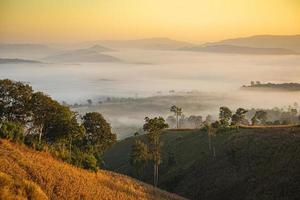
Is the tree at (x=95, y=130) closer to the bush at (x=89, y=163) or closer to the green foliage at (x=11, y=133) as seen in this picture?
the bush at (x=89, y=163)

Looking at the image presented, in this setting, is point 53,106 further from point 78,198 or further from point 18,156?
point 78,198

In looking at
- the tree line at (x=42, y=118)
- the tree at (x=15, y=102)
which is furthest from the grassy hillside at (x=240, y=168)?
the tree at (x=15, y=102)

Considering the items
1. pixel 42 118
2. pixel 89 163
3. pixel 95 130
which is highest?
pixel 42 118

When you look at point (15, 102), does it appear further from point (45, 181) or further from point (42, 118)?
point (45, 181)

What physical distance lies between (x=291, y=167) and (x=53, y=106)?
39094 mm

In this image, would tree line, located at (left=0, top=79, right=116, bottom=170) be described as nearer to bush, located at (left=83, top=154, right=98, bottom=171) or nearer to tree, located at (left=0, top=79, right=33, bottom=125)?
tree, located at (left=0, top=79, right=33, bottom=125)

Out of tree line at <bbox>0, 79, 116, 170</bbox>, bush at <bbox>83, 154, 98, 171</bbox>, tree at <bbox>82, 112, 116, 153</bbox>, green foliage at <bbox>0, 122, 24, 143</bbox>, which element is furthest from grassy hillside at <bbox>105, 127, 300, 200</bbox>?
green foliage at <bbox>0, 122, 24, 143</bbox>

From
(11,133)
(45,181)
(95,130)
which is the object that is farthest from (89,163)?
(95,130)

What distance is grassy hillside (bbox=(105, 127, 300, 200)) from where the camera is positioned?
224ft

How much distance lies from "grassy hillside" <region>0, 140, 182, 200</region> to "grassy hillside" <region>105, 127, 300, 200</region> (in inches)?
817

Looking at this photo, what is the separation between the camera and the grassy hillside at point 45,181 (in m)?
32.6

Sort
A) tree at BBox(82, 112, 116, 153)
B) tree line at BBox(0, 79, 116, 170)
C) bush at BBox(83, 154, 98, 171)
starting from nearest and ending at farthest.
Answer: bush at BBox(83, 154, 98, 171) < tree line at BBox(0, 79, 116, 170) < tree at BBox(82, 112, 116, 153)

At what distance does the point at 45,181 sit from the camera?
3931 cm

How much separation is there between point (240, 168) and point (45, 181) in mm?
47460
